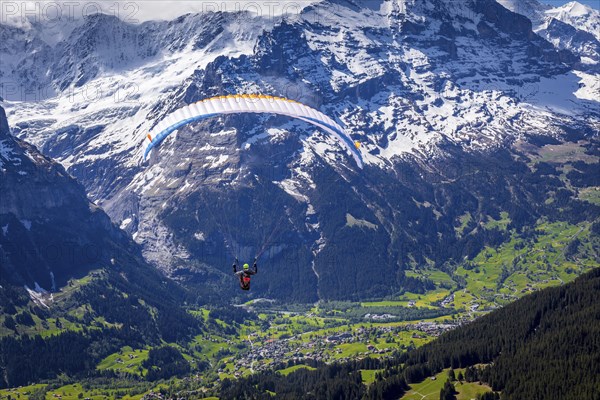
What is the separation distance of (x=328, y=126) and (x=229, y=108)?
1727 centimetres

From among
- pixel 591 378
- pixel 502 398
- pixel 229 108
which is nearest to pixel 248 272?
pixel 229 108

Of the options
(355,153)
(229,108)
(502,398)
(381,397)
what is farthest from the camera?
(381,397)

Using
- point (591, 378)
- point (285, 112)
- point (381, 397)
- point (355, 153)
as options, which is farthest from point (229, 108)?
point (591, 378)

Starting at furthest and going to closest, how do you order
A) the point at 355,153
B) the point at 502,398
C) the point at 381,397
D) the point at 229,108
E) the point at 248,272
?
the point at 381,397
the point at 502,398
the point at 355,153
the point at 229,108
the point at 248,272

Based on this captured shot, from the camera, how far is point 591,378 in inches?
7357

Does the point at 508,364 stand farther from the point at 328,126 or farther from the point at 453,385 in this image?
the point at 328,126

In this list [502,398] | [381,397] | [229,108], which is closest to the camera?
[229,108]

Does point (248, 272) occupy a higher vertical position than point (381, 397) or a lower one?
higher

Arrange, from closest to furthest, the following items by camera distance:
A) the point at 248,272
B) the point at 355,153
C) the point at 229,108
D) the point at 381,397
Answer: the point at 248,272 < the point at 229,108 < the point at 355,153 < the point at 381,397

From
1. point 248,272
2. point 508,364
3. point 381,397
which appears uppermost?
point 248,272

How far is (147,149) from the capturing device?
144m

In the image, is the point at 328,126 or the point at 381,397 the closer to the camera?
the point at 328,126

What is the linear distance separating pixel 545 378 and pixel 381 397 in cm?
3544

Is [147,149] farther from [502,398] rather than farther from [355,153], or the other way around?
[502,398]
